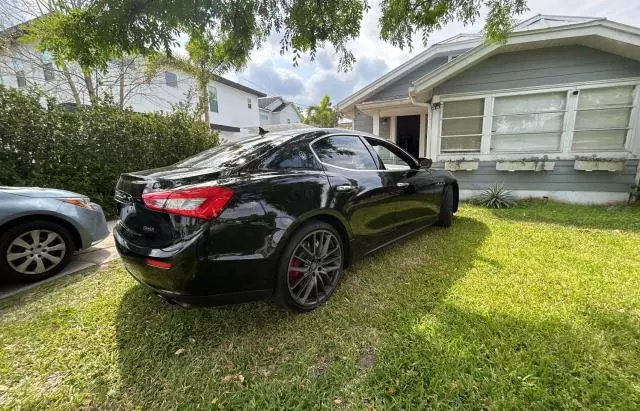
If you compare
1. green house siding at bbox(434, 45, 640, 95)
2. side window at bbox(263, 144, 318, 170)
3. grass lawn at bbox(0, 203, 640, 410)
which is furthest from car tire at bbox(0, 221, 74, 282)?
green house siding at bbox(434, 45, 640, 95)

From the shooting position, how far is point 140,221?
1983mm

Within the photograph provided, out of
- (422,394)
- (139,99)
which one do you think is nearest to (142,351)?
(422,394)

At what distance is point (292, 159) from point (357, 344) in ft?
→ 4.89

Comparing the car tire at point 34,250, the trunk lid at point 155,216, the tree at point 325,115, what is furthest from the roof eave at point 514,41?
the tree at point 325,115

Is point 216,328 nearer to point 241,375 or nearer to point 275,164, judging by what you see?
point 241,375

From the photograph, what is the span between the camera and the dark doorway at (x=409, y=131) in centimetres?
1199

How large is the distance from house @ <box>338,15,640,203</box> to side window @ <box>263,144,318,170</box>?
5.71m

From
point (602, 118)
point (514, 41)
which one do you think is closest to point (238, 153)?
point (514, 41)

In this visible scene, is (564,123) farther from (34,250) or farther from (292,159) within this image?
(34,250)

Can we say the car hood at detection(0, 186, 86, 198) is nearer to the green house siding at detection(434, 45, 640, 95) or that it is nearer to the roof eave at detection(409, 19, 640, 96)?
the roof eave at detection(409, 19, 640, 96)

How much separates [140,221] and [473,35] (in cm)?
1223

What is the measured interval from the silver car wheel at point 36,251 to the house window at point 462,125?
793cm

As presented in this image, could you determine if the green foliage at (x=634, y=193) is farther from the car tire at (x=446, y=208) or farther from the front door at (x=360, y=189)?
the front door at (x=360, y=189)

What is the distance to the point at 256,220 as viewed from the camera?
1927 mm
